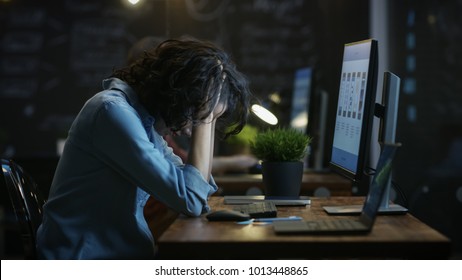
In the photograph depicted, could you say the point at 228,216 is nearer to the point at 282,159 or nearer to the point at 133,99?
the point at 133,99

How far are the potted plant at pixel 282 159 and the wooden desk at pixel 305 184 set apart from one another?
2.52 ft

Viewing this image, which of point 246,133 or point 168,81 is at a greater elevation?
point 168,81

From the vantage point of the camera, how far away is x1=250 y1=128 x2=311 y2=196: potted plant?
2307 millimetres

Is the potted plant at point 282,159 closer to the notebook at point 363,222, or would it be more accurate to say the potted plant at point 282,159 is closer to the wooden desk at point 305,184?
the notebook at point 363,222

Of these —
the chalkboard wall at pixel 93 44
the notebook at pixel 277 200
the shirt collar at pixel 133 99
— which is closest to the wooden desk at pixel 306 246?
the shirt collar at pixel 133 99

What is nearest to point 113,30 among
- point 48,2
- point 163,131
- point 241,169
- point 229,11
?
point 48,2

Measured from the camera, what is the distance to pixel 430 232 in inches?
62.3

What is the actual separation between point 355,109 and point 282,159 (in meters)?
0.42

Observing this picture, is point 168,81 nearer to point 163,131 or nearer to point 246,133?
point 163,131

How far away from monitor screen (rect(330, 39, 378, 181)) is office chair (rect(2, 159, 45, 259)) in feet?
2.81

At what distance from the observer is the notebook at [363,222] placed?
1.57 meters

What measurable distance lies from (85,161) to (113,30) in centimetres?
402

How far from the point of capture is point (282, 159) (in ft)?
7.62

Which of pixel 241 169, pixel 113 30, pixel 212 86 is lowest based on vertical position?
pixel 241 169
